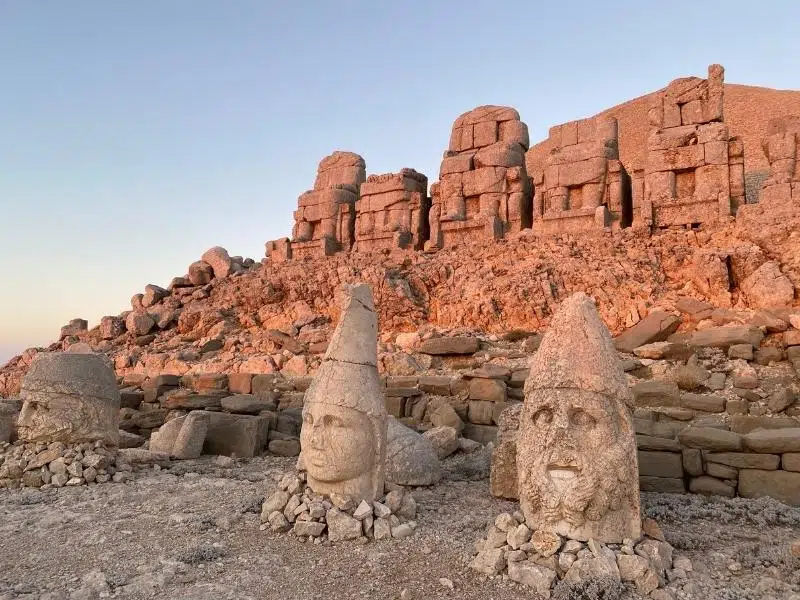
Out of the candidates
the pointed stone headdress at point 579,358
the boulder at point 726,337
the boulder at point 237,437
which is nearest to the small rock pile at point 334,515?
the pointed stone headdress at point 579,358

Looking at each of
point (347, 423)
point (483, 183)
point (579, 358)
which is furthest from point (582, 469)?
point (483, 183)

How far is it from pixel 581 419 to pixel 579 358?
42 centimetres

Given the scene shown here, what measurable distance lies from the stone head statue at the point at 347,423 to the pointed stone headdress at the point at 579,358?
4.68 feet

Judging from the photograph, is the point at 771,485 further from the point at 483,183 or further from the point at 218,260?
the point at 218,260

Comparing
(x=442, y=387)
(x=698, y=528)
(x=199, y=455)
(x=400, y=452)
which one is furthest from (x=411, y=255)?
(x=698, y=528)

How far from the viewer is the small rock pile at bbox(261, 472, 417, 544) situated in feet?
15.1

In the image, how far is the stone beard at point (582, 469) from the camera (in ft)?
12.9

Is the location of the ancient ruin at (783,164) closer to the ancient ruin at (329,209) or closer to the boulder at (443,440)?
the boulder at (443,440)

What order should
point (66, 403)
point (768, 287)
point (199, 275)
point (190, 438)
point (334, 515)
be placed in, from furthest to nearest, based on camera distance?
1. point (199, 275)
2. point (768, 287)
3. point (190, 438)
4. point (66, 403)
5. point (334, 515)

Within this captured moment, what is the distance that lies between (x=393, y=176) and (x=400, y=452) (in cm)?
1211

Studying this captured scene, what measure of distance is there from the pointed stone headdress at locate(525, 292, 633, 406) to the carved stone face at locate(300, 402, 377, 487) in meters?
1.48

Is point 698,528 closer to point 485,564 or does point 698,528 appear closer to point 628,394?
point 628,394

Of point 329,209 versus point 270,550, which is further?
point 329,209

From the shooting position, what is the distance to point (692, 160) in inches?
525
